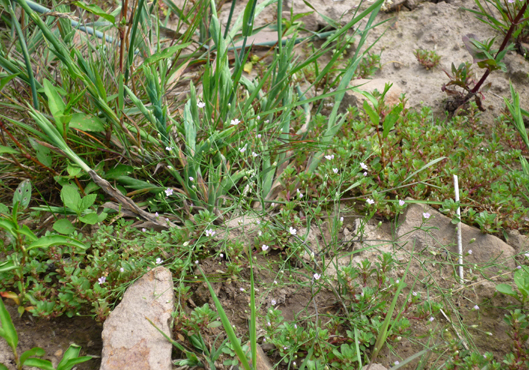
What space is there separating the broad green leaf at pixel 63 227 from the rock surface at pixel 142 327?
1.52ft

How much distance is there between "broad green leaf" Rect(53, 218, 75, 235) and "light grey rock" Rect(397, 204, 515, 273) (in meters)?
1.68

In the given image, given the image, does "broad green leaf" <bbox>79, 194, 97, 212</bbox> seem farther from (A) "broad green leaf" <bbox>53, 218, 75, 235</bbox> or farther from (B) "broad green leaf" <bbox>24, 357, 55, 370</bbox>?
(B) "broad green leaf" <bbox>24, 357, 55, 370</bbox>

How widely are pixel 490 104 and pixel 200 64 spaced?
2.19 meters

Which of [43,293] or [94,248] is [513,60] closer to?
[94,248]

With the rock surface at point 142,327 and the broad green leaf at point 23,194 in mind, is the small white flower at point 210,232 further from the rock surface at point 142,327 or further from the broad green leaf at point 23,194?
the broad green leaf at point 23,194

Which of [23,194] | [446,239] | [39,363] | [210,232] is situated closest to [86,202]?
[23,194]

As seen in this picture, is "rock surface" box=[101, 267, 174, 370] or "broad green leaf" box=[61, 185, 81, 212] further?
"broad green leaf" box=[61, 185, 81, 212]

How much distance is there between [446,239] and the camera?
86.0 inches

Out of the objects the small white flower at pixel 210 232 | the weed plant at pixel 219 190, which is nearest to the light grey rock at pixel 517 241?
the weed plant at pixel 219 190

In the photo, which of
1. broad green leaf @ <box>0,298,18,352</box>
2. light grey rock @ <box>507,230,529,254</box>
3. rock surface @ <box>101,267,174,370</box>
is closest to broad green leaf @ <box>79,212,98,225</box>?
rock surface @ <box>101,267,174,370</box>

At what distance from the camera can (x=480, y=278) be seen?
6.64ft

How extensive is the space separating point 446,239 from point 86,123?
201cm

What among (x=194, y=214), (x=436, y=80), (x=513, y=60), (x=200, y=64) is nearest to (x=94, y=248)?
(x=194, y=214)

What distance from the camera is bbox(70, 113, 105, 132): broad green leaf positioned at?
81.7 inches
